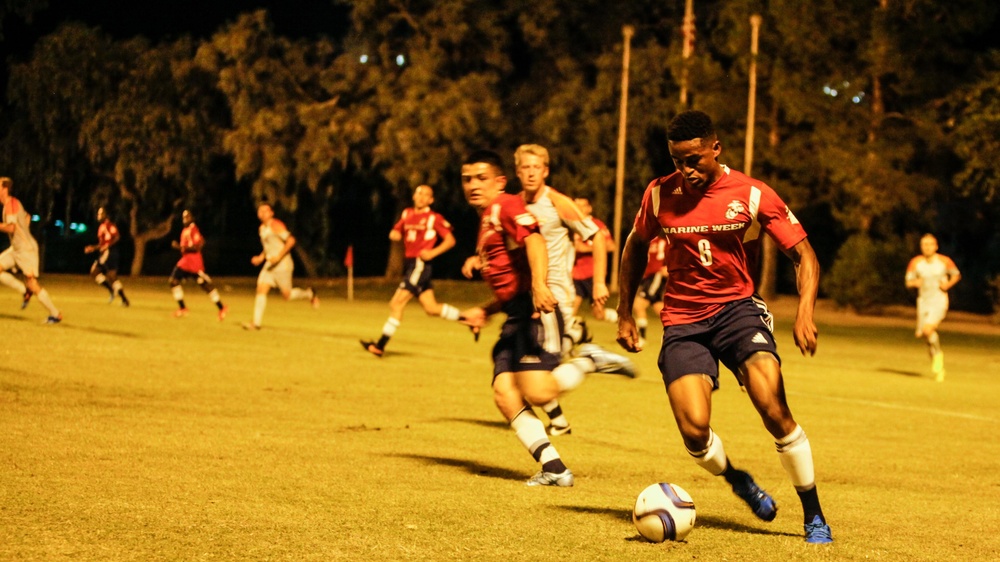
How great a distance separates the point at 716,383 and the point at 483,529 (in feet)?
4.92

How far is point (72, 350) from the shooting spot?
17.9m

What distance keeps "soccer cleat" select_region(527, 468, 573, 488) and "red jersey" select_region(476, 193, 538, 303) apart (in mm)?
1333

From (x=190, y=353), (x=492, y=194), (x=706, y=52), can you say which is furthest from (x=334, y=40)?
(x=492, y=194)

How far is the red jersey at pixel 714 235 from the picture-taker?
720 centimetres

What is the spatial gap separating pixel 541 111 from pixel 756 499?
150 ft

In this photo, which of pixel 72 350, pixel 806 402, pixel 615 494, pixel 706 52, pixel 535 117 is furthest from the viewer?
pixel 535 117

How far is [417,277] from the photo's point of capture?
771 inches

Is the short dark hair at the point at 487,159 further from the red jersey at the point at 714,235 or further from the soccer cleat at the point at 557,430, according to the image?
the soccer cleat at the point at 557,430

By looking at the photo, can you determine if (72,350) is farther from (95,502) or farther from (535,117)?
(535,117)

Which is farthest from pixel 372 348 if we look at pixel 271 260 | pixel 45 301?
pixel 45 301

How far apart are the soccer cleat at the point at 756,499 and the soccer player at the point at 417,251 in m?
11.9

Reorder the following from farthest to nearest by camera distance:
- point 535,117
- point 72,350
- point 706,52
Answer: point 535,117 < point 706,52 < point 72,350

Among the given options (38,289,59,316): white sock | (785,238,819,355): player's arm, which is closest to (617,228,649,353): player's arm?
(785,238,819,355): player's arm

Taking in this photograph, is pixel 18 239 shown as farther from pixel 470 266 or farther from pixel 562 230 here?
pixel 562 230
